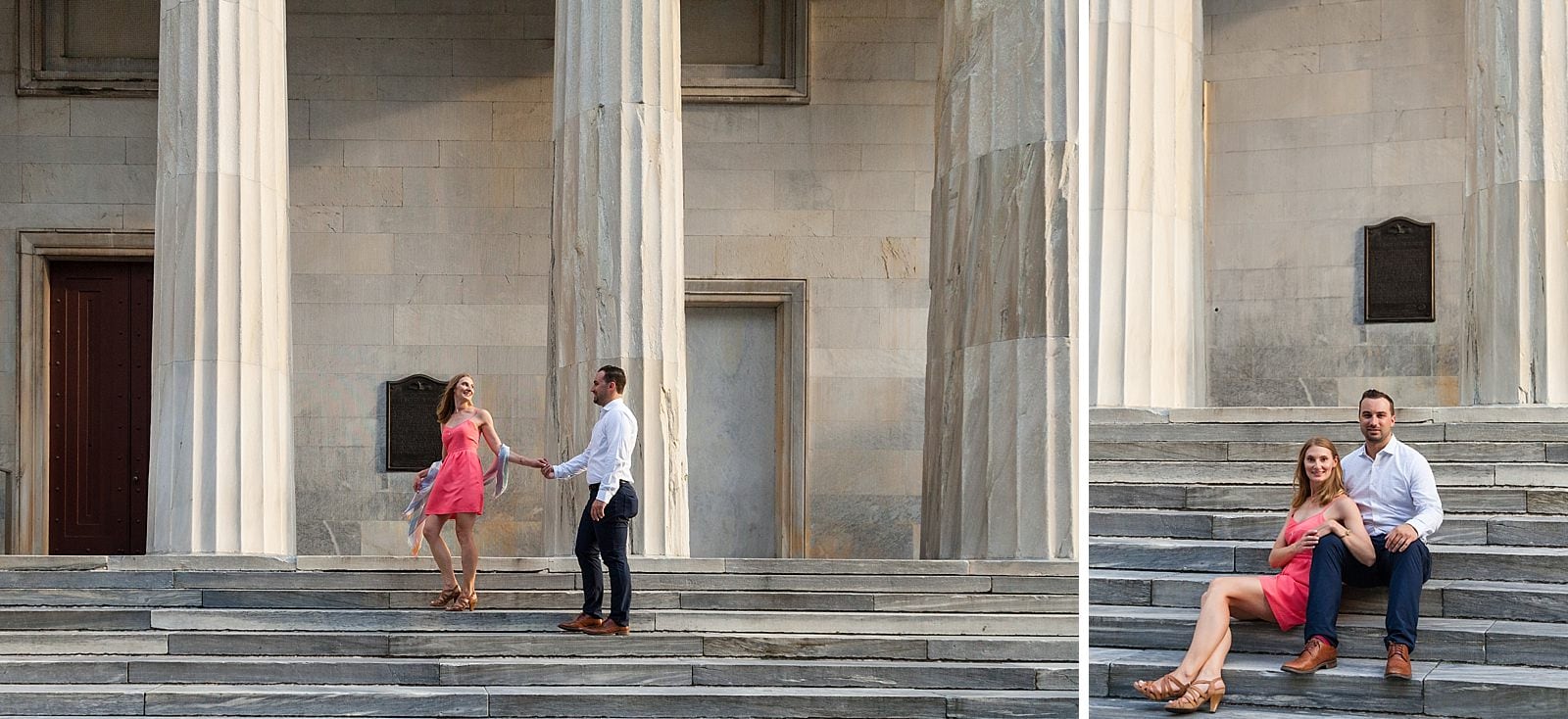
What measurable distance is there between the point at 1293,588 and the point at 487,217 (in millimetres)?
14033

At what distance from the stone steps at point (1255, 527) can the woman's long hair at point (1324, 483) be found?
128 cm

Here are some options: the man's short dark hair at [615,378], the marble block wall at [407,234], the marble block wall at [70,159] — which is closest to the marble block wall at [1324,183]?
the marble block wall at [407,234]

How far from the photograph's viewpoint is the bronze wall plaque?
21.7m

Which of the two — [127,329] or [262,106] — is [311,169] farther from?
[262,106]

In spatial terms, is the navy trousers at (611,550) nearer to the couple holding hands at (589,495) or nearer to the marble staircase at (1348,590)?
the couple holding hands at (589,495)

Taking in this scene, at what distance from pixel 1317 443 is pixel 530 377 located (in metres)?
13.2

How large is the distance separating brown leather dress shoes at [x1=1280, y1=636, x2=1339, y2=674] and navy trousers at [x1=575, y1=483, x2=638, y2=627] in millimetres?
4398

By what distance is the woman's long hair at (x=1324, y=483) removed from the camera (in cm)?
1020

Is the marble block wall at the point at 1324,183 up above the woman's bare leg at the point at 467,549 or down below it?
above

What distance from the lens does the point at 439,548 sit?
41.1 feet

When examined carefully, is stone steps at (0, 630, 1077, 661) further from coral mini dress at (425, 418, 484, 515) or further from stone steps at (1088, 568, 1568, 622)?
stone steps at (1088, 568, 1568, 622)

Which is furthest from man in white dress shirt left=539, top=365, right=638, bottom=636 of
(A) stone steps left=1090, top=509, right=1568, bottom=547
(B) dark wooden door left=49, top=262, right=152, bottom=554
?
(B) dark wooden door left=49, top=262, right=152, bottom=554

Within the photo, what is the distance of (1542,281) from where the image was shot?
17.1m

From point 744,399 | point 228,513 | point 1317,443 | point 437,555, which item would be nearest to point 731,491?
point 744,399
